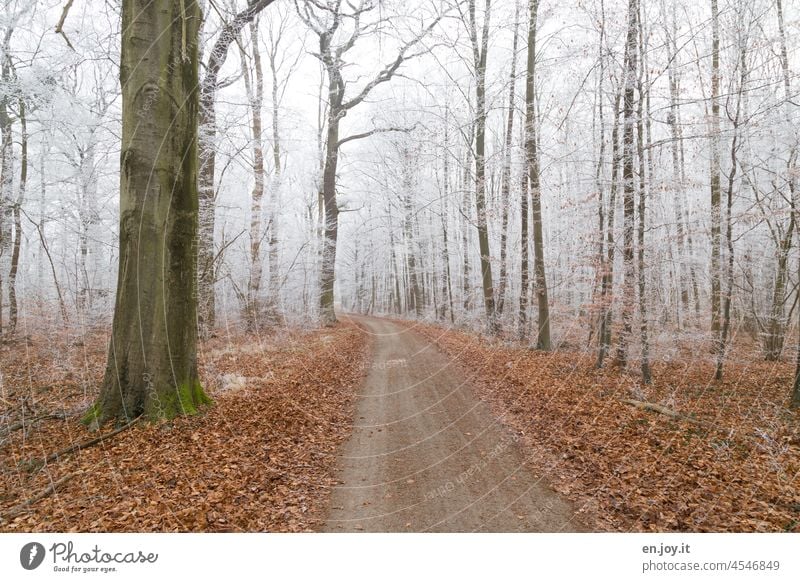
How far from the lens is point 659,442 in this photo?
5.58 m

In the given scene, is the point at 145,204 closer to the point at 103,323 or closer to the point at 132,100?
the point at 132,100

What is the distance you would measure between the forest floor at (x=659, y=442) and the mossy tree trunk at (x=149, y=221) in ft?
17.0

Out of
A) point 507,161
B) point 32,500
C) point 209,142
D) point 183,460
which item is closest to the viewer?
point 32,500

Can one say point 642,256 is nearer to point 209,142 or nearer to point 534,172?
point 534,172

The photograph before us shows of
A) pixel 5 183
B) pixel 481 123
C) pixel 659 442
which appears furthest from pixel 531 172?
pixel 5 183

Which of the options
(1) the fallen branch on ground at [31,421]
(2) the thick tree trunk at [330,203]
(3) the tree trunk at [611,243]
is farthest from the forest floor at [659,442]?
(2) the thick tree trunk at [330,203]

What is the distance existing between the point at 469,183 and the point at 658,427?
16109 millimetres

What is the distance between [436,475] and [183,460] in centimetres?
289

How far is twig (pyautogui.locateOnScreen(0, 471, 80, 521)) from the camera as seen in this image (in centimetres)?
367

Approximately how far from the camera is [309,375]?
947 centimetres

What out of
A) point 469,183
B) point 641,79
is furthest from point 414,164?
point 641,79
